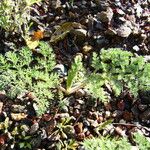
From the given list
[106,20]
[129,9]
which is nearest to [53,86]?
[106,20]

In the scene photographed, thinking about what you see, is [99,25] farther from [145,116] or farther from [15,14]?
[145,116]

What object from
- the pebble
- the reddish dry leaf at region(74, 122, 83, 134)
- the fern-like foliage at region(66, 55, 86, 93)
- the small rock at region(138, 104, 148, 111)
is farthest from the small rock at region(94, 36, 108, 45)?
the reddish dry leaf at region(74, 122, 83, 134)

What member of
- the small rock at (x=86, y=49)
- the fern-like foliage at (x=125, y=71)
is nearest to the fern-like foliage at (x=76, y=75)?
the fern-like foliage at (x=125, y=71)

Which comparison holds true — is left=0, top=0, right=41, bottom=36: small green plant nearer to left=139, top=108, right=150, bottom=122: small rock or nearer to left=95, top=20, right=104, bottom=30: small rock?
left=95, top=20, right=104, bottom=30: small rock

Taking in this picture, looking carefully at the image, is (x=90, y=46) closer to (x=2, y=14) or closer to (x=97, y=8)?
(x=97, y=8)

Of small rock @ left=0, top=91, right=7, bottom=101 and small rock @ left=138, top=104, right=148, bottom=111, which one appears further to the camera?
small rock @ left=138, top=104, right=148, bottom=111

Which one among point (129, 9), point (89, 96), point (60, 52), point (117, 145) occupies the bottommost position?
point (117, 145)
